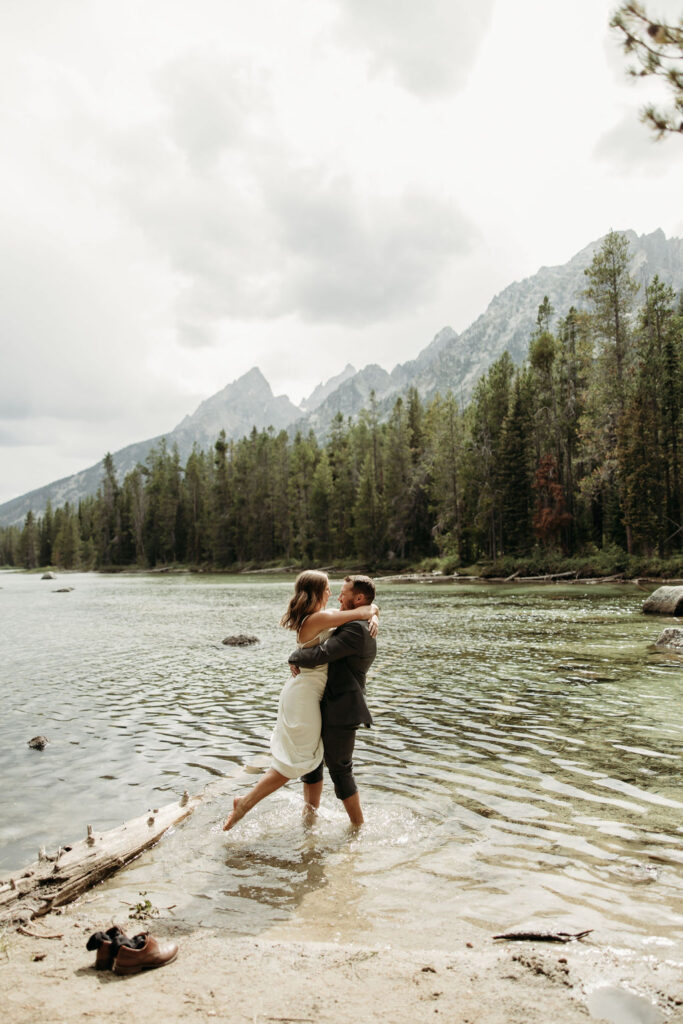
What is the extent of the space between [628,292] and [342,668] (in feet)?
166

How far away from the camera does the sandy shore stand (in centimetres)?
318

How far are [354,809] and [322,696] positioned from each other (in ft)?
4.04

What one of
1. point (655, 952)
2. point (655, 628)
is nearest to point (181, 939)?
point (655, 952)

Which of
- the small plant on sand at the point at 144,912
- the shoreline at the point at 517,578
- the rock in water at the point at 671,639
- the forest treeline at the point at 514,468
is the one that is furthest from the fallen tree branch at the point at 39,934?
the forest treeline at the point at 514,468

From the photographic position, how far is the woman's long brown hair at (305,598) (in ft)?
20.4

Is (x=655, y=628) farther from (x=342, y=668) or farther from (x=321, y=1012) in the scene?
(x=321, y=1012)

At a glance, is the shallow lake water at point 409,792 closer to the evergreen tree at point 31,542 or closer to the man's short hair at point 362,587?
the man's short hair at point 362,587

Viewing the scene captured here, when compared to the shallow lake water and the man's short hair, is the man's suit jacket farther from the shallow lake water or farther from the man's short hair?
the shallow lake water

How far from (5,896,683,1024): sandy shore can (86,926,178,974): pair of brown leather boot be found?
61 mm

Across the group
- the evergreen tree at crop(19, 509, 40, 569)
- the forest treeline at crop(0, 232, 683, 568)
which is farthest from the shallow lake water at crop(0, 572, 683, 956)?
the evergreen tree at crop(19, 509, 40, 569)

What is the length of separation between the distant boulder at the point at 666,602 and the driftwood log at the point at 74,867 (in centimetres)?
2295

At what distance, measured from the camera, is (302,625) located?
618 cm

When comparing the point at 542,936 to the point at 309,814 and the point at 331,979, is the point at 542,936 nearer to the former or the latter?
the point at 331,979

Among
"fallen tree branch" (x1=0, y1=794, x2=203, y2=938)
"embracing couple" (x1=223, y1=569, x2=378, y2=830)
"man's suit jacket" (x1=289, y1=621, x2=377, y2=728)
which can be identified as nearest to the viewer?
"fallen tree branch" (x1=0, y1=794, x2=203, y2=938)
